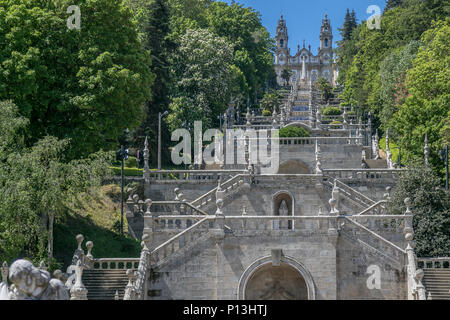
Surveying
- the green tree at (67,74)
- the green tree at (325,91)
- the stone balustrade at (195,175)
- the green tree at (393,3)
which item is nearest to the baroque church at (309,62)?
the green tree at (325,91)

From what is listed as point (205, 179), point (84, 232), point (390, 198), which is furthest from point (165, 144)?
point (390, 198)

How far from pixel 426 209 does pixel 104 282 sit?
14.7 meters

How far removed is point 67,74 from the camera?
1540 inches

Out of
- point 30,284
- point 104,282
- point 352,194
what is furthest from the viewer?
point 352,194

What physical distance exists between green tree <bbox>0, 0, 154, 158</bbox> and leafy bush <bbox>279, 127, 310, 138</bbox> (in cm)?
1785

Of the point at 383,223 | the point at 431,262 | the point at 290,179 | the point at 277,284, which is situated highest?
the point at 290,179

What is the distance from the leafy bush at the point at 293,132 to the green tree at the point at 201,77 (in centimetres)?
858

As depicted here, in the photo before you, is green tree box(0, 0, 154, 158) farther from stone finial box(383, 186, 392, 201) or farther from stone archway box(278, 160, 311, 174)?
stone archway box(278, 160, 311, 174)

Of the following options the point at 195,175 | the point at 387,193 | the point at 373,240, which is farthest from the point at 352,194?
the point at 373,240

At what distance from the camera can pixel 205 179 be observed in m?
44.7

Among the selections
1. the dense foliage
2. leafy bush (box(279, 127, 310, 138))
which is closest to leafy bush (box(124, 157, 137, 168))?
leafy bush (box(279, 127, 310, 138))

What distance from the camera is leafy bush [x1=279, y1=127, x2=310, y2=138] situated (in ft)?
185

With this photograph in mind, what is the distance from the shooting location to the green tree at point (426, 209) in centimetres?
3425

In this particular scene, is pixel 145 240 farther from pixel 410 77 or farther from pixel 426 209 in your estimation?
pixel 410 77
